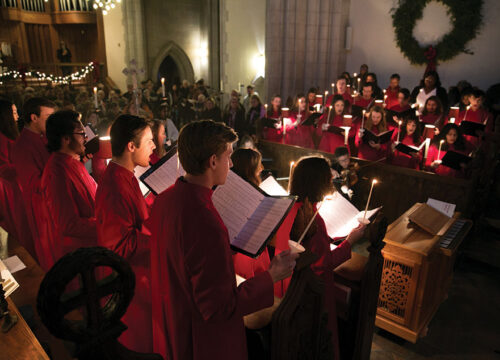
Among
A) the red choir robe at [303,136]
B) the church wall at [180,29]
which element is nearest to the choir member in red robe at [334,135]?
the red choir robe at [303,136]

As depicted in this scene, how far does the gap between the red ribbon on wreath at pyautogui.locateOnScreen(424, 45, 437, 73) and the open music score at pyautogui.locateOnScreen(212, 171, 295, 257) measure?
9.99 metres

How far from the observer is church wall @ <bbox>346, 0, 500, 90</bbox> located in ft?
30.1

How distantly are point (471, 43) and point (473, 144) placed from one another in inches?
221

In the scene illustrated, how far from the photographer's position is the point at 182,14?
14133 mm

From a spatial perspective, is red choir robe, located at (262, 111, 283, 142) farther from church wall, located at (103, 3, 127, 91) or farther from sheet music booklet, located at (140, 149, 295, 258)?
church wall, located at (103, 3, 127, 91)

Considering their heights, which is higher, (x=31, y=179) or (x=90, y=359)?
(x=90, y=359)

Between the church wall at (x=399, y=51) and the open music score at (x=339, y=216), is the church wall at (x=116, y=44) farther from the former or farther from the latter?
the open music score at (x=339, y=216)

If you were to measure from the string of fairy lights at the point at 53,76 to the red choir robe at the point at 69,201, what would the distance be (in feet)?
37.9

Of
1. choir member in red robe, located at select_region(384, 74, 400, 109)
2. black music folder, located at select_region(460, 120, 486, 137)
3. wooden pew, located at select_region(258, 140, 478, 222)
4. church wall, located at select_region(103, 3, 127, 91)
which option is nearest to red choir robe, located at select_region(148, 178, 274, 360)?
wooden pew, located at select_region(258, 140, 478, 222)

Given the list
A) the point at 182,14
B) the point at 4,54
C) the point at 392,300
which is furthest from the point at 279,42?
the point at 4,54

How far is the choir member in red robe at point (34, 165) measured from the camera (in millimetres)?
2834

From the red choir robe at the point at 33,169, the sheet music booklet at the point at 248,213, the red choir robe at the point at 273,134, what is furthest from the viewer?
the red choir robe at the point at 273,134

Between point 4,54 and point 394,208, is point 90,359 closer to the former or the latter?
point 394,208

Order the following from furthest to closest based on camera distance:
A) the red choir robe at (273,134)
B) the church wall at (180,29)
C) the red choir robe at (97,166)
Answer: the church wall at (180,29) → the red choir robe at (273,134) → the red choir robe at (97,166)
